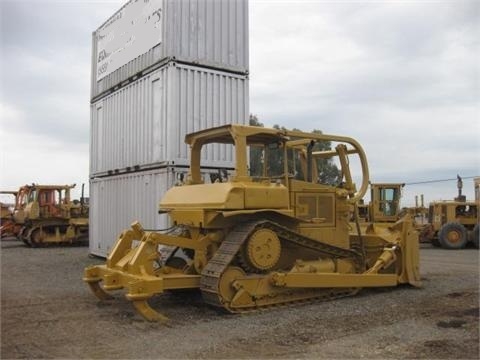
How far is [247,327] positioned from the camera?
6.33 m

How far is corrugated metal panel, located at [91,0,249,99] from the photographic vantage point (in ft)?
37.1

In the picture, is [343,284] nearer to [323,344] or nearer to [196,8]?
[323,344]

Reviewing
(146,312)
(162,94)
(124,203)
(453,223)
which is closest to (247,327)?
(146,312)

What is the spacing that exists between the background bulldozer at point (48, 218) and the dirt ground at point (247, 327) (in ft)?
38.6

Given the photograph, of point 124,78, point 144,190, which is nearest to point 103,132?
point 124,78

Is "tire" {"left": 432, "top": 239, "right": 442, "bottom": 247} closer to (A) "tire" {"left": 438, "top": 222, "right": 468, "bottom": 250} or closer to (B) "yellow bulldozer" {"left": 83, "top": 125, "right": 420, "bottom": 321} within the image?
(A) "tire" {"left": 438, "top": 222, "right": 468, "bottom": 250}

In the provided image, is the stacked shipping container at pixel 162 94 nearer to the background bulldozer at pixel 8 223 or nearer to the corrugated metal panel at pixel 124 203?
the corrugated metal panel at pixel 124 203

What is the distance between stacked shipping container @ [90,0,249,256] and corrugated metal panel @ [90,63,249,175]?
2 centimetres

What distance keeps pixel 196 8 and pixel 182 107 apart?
2257mm

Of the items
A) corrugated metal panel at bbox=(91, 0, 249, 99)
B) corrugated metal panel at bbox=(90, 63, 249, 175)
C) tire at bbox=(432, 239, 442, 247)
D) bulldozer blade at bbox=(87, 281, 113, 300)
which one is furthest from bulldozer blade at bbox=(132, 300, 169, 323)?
tire at bbox=(432, 239, 442, 247)

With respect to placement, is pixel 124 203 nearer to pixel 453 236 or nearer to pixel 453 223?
pixel 453 236

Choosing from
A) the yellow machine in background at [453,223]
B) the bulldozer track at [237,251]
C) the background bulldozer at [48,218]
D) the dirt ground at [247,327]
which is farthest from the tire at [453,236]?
the background bulldozer at [48,218]

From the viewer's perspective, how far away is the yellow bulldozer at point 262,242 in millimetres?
7020

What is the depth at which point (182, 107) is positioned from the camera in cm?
Answer: 1120
